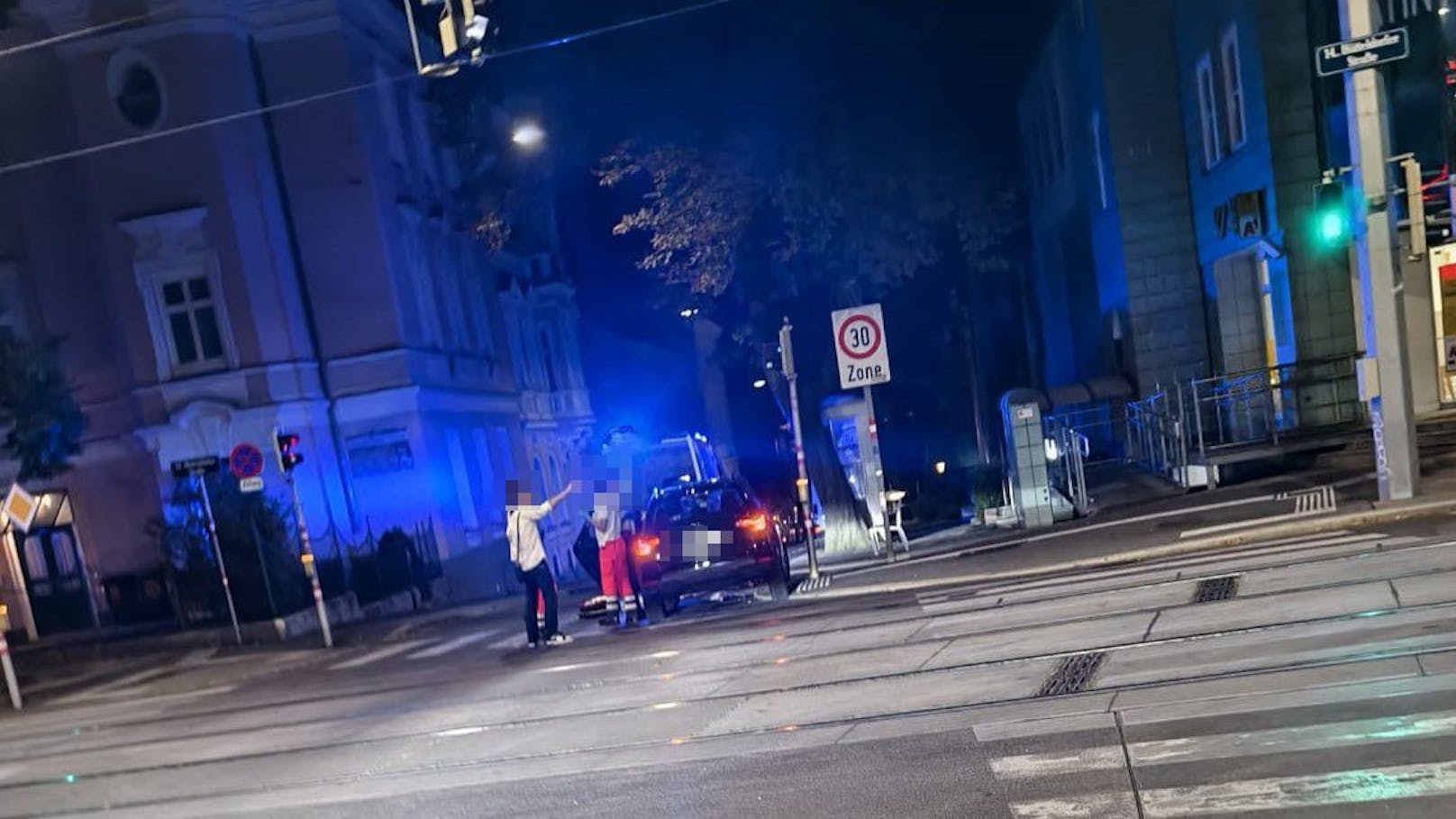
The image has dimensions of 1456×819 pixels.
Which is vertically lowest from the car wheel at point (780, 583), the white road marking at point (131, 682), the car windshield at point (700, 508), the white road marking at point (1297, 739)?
the white road marking at point (131, 682)

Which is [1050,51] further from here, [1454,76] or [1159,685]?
[1159,685]

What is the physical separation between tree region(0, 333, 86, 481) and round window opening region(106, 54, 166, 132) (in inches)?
185

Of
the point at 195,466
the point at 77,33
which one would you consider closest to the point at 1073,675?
the point at 77,33

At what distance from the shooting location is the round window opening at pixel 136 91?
19656mm

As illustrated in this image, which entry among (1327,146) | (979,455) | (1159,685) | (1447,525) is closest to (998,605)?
(1159,685)

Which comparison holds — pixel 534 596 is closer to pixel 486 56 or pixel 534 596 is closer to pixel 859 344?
pixel 859 344

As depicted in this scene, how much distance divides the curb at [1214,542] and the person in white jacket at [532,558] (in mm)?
2898

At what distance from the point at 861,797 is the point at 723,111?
1294 centimetres

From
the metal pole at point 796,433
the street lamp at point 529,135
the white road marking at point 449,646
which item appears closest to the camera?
the white road marking at point 449,646

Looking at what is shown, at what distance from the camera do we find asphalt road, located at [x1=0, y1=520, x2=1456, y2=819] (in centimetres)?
489

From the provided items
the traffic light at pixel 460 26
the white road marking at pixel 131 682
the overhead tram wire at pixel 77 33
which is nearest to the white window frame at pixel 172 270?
the overhead tram wire at pixel 77 33

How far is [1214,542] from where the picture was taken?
10.6 m

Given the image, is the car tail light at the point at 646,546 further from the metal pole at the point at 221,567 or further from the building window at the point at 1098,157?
the building window at the point at 1098,157

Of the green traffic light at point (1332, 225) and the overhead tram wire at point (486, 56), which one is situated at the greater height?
the overhead tram wire at point (486, 56)
